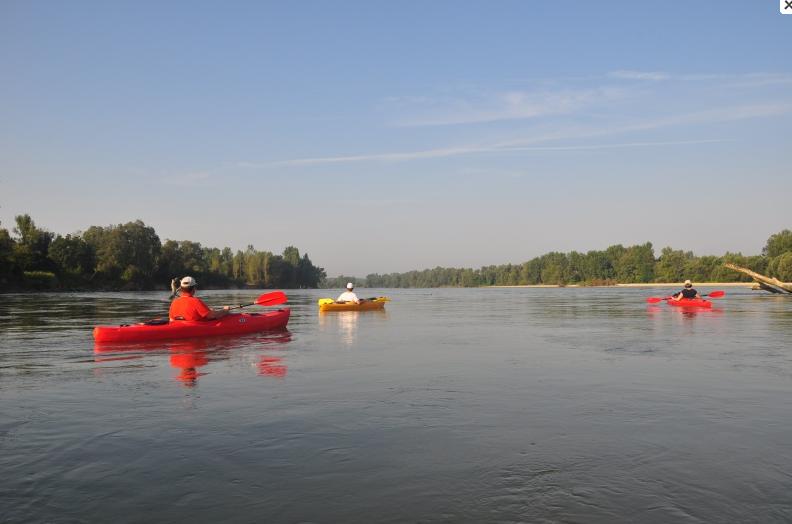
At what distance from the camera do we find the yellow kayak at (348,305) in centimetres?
2905

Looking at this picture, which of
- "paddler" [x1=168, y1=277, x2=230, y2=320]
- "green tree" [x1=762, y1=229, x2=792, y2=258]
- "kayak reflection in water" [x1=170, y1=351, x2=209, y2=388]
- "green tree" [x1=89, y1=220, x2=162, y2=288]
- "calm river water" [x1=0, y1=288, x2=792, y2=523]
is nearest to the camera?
"calm river water" [x1=0, y1=288, x2=792, y2=523]

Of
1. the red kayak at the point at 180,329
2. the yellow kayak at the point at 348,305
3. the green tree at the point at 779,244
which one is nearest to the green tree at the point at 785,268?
the green tree at the point at 779,244

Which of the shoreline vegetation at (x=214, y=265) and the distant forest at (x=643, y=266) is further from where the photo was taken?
the distant forest at (x=643, y=266)

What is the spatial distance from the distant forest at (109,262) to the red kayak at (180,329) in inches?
2646

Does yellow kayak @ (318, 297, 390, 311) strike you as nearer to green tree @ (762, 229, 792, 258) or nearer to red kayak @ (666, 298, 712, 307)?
red kayak @ (666, 298, 712, 307)

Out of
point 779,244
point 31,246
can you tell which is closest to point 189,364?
point 31,246

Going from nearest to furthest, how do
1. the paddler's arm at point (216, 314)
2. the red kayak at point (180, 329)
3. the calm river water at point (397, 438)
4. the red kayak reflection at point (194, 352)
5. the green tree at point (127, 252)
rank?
the calm river water at point (397, 438) → the red kayak reflection at point (194, 352) → the red kayak at point (180, 329) → the paddler's arm at point (216, 314) → the green tree at point (127, 252)

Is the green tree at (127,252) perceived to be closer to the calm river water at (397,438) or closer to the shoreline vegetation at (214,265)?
the shoreline vegetation at (214,265)

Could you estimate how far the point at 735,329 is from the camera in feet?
60.6

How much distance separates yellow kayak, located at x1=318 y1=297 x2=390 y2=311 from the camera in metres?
29.1

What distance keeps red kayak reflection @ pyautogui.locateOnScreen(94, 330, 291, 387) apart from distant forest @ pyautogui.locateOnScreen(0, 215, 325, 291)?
223 ft

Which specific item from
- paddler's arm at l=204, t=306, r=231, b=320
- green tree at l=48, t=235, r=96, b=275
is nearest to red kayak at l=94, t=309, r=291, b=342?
paddler's arm at l=204, t=306, r=231, b=320

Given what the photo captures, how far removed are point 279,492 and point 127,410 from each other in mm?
3798

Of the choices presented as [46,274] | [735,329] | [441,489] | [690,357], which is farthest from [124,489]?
[46,274]
